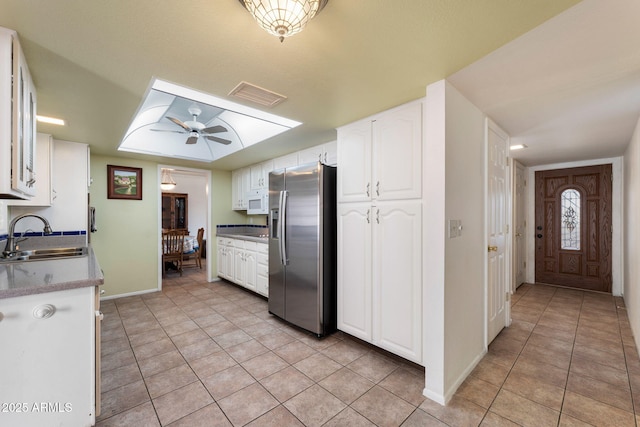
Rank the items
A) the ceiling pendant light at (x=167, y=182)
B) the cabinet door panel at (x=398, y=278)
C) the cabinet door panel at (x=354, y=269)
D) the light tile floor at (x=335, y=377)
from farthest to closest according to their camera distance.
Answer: the ceiling pendant light at (x=167, y=182), the cabinet door panel at (x=354, y=269), the cabinet door panel at (x=398, y=278), the light tile floor at (x=335, y=377)

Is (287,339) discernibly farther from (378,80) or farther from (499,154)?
(499,154)

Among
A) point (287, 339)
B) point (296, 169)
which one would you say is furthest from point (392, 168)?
point (287, 339)

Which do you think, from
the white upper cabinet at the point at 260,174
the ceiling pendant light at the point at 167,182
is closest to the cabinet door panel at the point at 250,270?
the white upper cabinet at the point at 260,174

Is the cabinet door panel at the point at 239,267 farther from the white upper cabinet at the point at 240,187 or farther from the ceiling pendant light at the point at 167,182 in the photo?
the ceiling pendant light at the point at 167,182

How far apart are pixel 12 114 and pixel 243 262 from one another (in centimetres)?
319

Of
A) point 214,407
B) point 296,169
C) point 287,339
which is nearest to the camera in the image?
→ point 214,407

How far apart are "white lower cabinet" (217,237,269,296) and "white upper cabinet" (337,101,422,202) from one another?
71.5 inches

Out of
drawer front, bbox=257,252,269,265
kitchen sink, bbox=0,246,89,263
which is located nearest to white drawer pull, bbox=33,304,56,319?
kitchen sink, bbox=0,246,89,263

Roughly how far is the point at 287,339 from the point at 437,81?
8.39 ft

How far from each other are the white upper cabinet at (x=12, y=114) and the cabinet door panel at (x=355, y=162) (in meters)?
2.19

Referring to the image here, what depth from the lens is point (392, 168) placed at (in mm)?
2236

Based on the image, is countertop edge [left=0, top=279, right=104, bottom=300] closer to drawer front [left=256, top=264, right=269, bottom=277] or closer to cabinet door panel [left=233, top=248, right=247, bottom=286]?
drawer front [left=256, top=264, right=269, bottom=277]

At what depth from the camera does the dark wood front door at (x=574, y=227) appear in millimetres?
4246

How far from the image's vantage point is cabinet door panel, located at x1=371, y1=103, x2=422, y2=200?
2078mm
